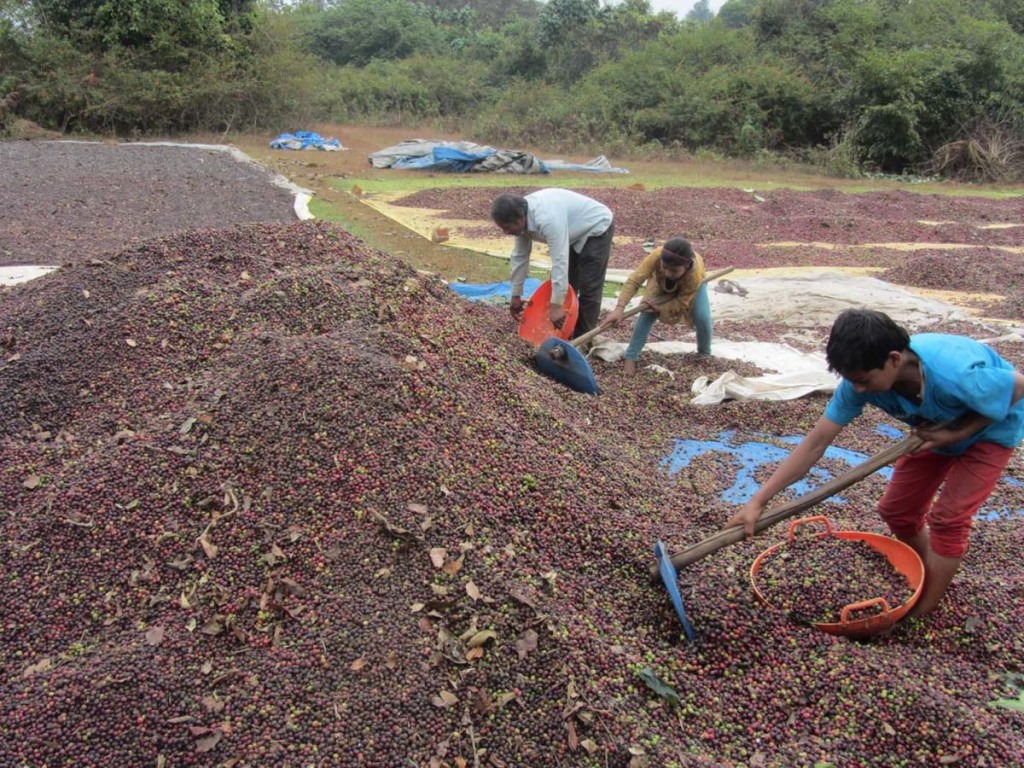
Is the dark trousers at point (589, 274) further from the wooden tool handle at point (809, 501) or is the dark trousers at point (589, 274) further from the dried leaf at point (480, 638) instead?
the dried leaf at point (480, 638)

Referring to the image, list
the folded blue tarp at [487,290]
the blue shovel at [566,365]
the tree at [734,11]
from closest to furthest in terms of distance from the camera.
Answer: the blue shovel at [566,365] → the folded blue tarp at [487,290] → the tree at [734,11]

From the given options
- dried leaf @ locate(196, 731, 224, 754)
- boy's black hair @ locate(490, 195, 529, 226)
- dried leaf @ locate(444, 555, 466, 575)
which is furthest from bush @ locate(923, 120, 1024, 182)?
dried leaf @ locate(196, 731, 224, 754)

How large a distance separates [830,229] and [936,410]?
29.1ft

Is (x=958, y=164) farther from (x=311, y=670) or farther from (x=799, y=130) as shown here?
(x=311, y=670)

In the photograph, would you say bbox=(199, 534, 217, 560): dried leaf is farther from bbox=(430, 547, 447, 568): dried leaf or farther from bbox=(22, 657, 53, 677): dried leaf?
bbox=(430, 547, 447, 568): dried leaf

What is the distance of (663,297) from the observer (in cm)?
518

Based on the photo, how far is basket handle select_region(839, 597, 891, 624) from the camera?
8.27 ft

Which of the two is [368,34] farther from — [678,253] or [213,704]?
[213,704]

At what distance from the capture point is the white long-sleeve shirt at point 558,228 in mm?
4941

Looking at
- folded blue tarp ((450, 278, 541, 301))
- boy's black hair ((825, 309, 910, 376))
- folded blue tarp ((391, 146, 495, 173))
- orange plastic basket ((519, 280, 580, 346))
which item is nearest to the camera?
boy's black hair ((825, 309, 910, 376))

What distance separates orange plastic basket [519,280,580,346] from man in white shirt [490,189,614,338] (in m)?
0.08

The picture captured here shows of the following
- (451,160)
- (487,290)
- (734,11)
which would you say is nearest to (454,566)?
(487,290)

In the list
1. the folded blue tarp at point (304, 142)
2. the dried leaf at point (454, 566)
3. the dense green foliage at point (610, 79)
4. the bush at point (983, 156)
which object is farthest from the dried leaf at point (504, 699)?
the bush at point (983, 156)

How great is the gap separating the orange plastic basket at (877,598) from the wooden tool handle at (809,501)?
→ 176 millimetres
